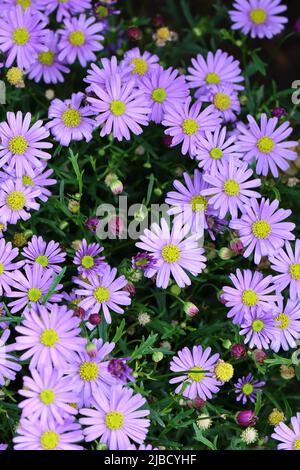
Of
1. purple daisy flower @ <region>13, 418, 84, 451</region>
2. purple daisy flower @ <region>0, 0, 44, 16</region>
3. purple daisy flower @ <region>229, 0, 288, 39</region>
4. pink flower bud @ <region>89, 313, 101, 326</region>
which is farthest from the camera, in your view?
purple daisy flower @ <region>229, 0, 288, 39</region>

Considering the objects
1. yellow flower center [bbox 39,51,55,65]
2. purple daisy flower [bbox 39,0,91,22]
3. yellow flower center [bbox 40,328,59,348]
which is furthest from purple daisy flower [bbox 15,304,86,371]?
purple daisy flower [bbox 39,0,91,22]

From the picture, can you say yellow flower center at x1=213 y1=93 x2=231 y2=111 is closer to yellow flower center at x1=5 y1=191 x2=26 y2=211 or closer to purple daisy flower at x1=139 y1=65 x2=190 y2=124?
purple daisy flower at x1=139 y1=65 x2=190 y2=124

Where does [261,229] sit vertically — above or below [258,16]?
below

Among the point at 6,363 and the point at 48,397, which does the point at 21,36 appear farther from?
the point at 48,397

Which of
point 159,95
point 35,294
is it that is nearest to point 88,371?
point 35,294

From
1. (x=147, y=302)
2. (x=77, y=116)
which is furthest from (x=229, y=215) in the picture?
(x=77, y=116)
